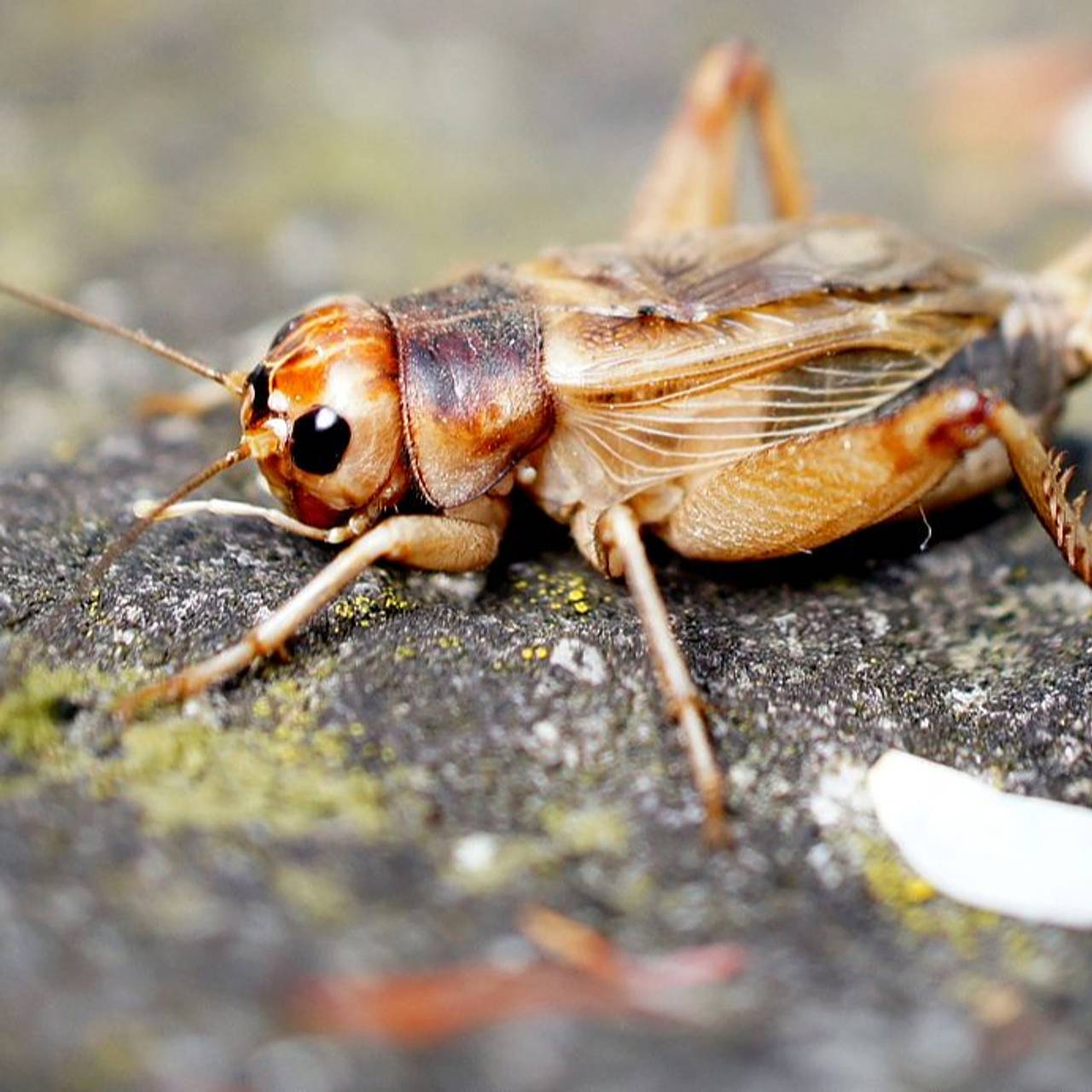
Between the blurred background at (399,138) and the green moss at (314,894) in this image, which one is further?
the blurred background at (399,138)

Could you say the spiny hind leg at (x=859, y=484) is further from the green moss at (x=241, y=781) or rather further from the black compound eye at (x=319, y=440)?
the green moss at (x=241, y=781)

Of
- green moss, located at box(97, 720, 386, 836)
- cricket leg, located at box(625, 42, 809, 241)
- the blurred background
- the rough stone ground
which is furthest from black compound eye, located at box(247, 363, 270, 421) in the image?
cricket leg, located at box(625, 42, 809, 241)

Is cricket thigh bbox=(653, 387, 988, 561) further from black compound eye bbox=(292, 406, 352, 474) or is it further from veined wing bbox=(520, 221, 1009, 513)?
black compound eye bbox=(292, 406, 352, 474)

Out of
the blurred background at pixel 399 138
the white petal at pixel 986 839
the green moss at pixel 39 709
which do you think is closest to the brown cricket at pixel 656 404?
the green moss at pixel 39 709

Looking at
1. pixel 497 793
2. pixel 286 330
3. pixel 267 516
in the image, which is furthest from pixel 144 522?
pixel 497 793

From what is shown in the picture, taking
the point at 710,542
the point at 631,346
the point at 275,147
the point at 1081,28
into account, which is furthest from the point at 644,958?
the point at 1081,28

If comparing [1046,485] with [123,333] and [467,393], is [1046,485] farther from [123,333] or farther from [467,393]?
[123,333]
